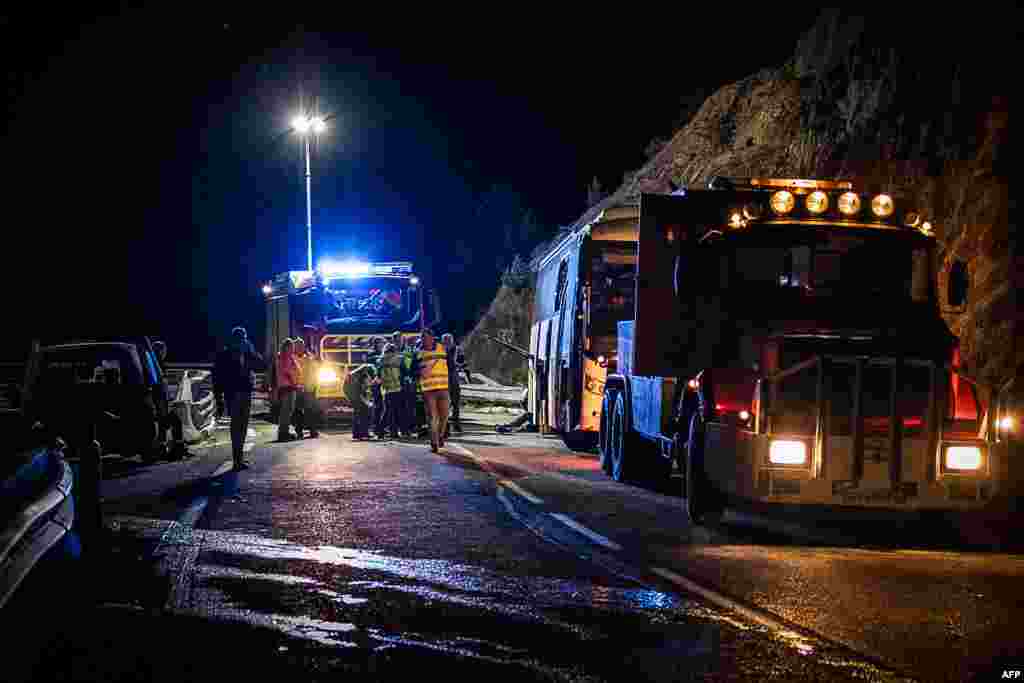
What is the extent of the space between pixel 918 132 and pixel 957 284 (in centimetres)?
1587

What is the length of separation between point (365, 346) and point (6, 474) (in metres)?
21.7

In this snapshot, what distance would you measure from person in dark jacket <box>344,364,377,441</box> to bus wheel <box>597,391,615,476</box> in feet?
21.6

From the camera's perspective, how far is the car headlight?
25.4 m

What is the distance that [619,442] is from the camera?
48.8 ft

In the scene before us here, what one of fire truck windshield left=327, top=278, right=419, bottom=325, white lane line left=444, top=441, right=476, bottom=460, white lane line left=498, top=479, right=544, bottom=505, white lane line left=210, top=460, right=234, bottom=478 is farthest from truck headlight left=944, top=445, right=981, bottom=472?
fire truck windshield left=327, top=278, right=419, bottom=325

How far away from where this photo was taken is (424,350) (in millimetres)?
18438

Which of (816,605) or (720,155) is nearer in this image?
(816,605)

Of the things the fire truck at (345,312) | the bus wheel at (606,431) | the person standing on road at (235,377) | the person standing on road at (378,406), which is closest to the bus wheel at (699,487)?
the bus wheel at (606,431)

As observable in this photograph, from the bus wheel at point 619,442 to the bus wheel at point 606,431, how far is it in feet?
0.65

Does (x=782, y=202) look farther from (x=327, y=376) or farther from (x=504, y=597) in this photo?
(x=327, y=376)

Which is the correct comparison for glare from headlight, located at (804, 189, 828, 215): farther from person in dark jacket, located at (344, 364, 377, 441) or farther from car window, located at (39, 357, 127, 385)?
person in dark jacket, located at (344, 364, 377, 441)

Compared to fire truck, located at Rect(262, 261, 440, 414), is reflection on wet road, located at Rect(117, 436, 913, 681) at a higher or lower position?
lower

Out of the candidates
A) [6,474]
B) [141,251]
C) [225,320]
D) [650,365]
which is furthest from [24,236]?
[6,474]

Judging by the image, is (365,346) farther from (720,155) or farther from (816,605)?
(816,605)
